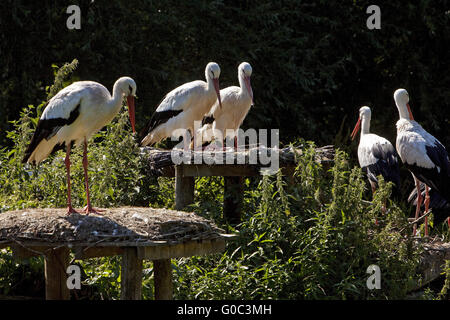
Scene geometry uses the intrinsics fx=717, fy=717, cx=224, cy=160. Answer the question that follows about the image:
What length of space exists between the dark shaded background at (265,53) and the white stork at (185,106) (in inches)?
118

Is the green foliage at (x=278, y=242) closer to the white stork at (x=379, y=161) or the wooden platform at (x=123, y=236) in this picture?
the wooden platform at (x=123, y=236)

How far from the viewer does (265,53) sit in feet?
41.2

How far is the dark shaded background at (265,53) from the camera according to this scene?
11805 mm

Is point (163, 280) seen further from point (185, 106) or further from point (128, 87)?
point (185, 106)

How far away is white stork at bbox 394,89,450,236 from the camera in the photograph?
8422 millimetres

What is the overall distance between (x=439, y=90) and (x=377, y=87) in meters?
1.40

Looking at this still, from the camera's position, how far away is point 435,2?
43.2ft

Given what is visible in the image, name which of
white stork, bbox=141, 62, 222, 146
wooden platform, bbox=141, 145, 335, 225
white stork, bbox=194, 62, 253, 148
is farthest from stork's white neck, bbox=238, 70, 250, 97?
wooden platform, bbox=141, 145, 335, 225

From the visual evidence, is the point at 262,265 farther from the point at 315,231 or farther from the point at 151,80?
the point at 151,80

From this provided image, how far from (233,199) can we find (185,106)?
1443 millimetres

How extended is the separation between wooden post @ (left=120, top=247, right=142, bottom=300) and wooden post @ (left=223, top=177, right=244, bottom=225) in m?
2.42

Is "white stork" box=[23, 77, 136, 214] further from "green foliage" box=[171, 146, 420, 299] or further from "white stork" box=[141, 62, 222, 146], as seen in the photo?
"white stork" box=[141, 62, 222, 146]

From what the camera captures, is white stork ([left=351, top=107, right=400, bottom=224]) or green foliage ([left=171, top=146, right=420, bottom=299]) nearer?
green foliage ([left=171, top=146, right=420, bottom=299])

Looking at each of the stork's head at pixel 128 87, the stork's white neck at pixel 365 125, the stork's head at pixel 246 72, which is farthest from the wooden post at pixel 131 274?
the stork's white neck at pixel 365 125
